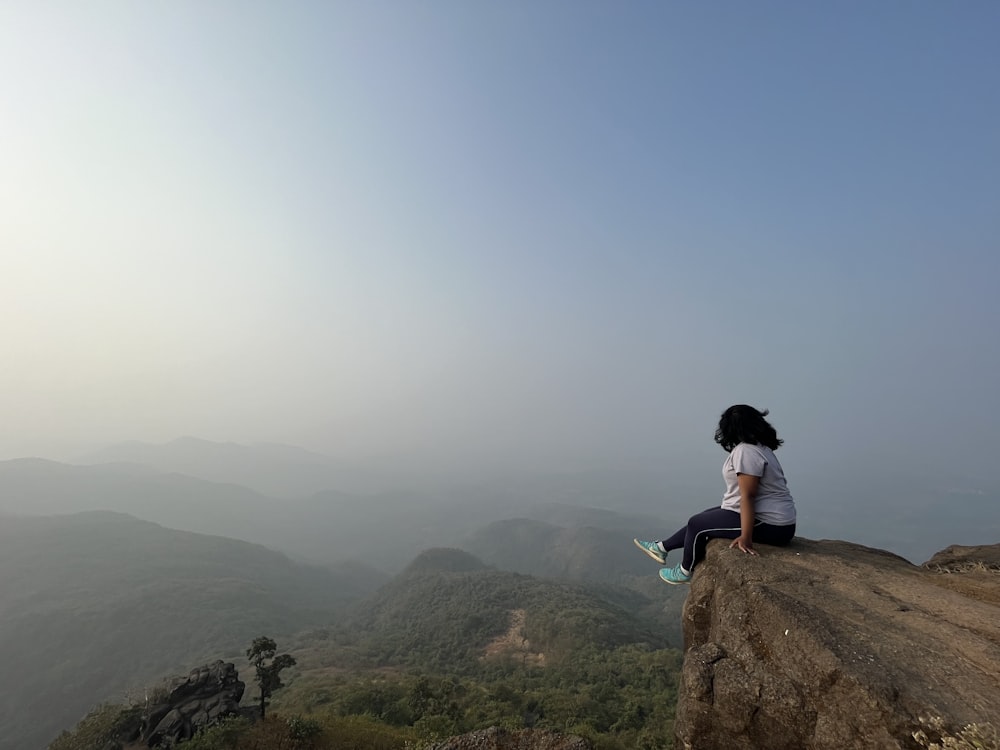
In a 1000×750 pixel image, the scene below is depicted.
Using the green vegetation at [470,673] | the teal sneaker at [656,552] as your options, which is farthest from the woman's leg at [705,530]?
the green vegetation at [470,673]

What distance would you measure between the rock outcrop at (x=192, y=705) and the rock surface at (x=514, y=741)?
28.0 m

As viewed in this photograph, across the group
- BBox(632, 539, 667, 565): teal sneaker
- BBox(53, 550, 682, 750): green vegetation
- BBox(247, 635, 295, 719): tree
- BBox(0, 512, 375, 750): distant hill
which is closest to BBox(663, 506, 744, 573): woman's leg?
BBox(632, 539, 667, 565): teal sneaker

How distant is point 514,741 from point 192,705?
34.9 metres

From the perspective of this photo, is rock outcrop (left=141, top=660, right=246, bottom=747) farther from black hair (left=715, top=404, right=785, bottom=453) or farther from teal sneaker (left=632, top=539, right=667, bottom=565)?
black hair (left=715, top=404, right=785, bottom=453)

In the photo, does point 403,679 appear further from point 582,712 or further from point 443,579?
point 443,579

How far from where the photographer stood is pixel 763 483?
8344mm

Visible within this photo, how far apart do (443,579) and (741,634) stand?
480ft

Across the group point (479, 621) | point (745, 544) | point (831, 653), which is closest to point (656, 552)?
point (745, 544)

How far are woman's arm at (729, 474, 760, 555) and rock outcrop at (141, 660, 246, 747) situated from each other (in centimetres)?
3684

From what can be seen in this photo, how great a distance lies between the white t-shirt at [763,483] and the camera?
805 cm

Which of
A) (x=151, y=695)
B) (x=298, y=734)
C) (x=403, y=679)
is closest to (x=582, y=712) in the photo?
(x=403, y=679)

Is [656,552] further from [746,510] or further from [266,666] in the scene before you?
→ [266,666]

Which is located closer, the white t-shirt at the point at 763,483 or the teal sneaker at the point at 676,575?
the white t-shirt at the point at 763,483

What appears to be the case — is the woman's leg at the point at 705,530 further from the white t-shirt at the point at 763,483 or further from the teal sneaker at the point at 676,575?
the teal sneaker at the point at 676,575
